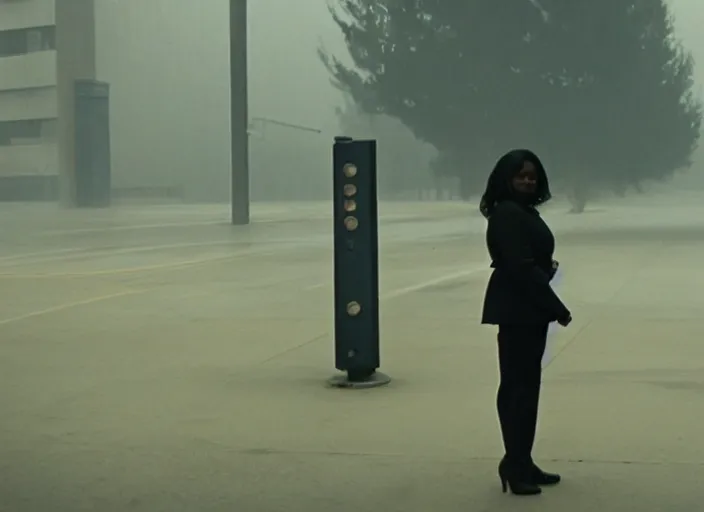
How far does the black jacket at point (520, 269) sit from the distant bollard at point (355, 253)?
2.28m

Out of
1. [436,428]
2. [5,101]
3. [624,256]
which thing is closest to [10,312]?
[436,428]

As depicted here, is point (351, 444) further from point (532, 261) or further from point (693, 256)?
point (693, 256)

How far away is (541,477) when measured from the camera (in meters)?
4.58

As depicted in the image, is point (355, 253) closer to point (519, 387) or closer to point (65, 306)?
point (519, 387)

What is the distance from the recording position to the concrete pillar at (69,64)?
3703cm

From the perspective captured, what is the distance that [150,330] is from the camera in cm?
970

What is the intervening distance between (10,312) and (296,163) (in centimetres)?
2664

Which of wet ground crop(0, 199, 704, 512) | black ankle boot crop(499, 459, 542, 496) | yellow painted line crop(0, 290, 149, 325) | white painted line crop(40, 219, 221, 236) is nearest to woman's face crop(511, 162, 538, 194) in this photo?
black ankle boot crop(499, 459, 542, 496)

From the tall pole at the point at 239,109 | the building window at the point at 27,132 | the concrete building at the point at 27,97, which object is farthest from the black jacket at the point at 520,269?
the concrete building at the point at 27,97

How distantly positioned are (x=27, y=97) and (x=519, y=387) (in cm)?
3497

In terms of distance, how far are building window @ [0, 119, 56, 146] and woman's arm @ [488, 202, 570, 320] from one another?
32.8 metres

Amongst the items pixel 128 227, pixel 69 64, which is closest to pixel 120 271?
pixel 128 227

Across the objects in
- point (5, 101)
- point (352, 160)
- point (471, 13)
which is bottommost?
point (352, 160)

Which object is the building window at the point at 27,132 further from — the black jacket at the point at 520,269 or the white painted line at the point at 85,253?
the black jacket at the point at 520,269
